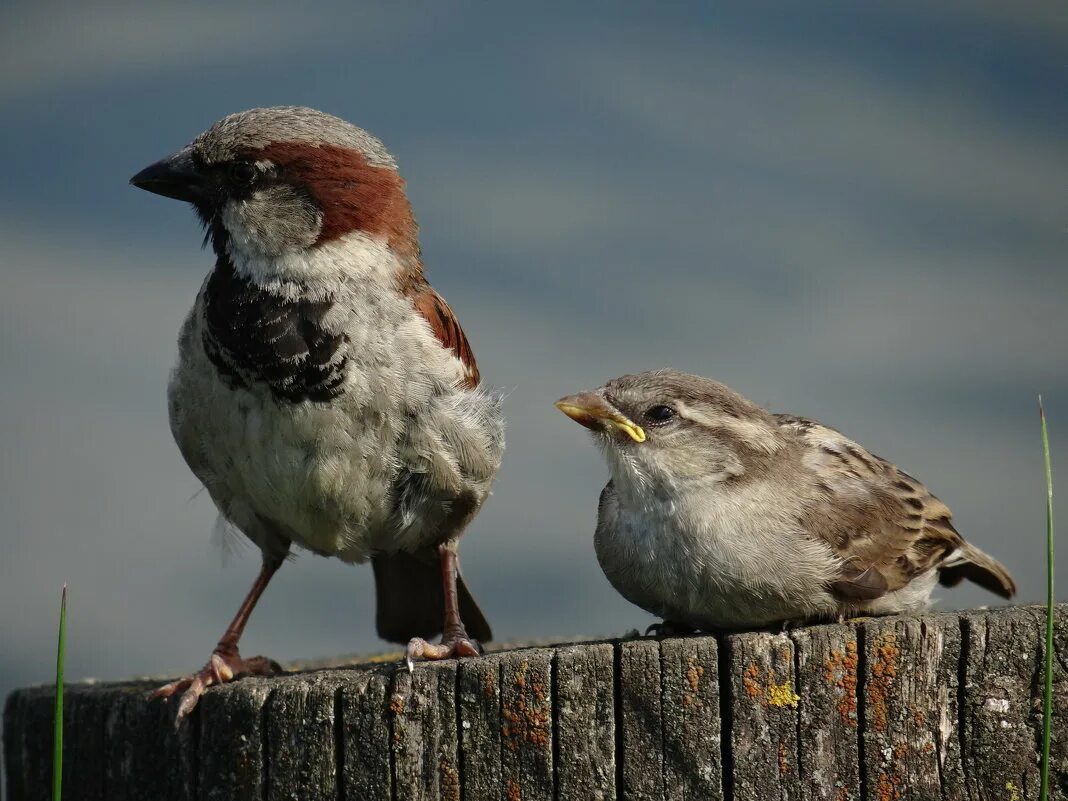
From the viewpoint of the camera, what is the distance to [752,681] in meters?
3.18

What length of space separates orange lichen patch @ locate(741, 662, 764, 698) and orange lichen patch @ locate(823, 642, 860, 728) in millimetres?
171

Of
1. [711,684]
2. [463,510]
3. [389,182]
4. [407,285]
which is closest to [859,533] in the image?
[711,684]

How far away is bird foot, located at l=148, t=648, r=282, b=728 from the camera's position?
12.4ft

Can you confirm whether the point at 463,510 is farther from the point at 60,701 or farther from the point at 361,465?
the point at 60,701

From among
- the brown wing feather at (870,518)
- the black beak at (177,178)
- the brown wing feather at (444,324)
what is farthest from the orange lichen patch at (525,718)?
the black beak at (177,178)

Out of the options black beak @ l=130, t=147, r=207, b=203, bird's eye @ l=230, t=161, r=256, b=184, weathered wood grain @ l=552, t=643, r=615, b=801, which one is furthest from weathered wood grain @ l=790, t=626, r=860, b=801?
black beak @ l=130, t=147, r=207, b=203

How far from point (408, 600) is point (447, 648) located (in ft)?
3.11

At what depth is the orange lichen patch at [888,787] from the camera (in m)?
3.18

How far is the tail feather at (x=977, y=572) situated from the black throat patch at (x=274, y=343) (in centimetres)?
232

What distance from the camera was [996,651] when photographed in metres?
3.26

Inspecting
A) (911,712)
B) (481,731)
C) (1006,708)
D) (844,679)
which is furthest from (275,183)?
(1006,708)

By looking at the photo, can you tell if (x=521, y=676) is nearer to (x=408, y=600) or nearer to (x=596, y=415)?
(x=596, y=415)

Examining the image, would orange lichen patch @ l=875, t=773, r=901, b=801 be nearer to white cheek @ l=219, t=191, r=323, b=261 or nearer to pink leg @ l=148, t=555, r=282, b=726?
pink leg @ l=148, t=555, r=282, b=726

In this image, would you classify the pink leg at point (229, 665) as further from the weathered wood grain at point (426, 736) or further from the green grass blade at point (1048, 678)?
the green grass blade at point (1048, 678)
